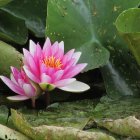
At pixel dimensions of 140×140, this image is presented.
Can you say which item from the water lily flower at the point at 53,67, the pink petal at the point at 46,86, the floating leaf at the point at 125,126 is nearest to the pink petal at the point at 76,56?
the water lily flower at the point at 53,67

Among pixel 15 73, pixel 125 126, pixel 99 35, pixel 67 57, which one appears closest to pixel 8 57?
pixel 15 73

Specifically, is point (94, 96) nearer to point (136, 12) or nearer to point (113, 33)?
point (113, 33)

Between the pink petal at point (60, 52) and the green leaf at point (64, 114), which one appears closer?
the green leaf at point (64, 114)

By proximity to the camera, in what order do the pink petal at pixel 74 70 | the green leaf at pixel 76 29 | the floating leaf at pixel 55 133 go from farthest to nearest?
the green leaf at pixel 76 29 → the pink petal at pixel 74 70 → the floating leaf at pixel 55 133

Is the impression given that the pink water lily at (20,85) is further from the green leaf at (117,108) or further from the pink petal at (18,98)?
the green leaf at (117,108)

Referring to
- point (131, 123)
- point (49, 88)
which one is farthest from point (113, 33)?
point (131, 123)

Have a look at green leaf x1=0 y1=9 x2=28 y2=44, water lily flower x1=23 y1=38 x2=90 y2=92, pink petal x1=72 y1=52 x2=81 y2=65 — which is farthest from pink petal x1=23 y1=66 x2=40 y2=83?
green leaf x1=0 y1=9 x2=28 y2=44
